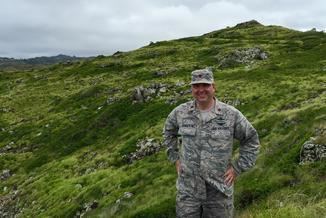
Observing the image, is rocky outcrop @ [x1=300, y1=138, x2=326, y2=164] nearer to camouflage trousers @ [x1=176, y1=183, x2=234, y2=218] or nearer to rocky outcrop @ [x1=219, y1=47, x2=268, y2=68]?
camouflage trousers @ [x1=176, y1=183, x2=234, y2=218]

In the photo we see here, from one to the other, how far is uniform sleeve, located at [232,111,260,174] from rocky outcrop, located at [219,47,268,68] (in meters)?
59.0

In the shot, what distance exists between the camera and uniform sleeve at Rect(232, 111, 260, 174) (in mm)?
10453

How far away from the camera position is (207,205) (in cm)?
1062

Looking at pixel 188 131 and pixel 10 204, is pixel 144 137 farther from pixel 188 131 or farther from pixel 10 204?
pixel 188 131

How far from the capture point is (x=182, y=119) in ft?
35.2

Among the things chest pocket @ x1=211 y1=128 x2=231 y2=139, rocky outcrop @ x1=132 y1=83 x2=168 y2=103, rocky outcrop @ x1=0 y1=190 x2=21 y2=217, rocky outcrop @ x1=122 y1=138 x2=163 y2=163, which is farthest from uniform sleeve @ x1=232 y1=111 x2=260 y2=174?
rocky outcrop @ x1=132 y1=83 x2=168 y2=103

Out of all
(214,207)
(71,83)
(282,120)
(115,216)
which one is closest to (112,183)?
(115,216)

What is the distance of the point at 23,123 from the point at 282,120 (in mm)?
40439

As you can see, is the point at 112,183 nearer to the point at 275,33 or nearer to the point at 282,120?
the point at 282,120

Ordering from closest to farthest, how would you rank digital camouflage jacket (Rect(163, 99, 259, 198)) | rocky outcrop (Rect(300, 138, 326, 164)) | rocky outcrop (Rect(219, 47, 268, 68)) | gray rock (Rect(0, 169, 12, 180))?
digital camouflage jacket (Rect(163, 99, 259, 198)), rocky outcrop (Rect(300, 138, 326, 164)), gray rock (Rect(0, 169, 12, 180)), rocky outcrop (Rect(219, 47, 268, 68))

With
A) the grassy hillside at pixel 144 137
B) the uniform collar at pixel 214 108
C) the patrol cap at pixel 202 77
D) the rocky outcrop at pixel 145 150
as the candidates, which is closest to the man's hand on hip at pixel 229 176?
the uniform collar at pixel 214 108

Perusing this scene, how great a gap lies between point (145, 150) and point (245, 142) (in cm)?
2629

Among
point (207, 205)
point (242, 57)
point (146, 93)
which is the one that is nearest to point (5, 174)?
point (146, 93)

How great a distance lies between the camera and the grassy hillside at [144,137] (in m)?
23.0
